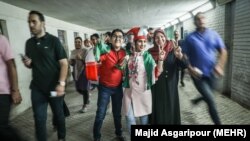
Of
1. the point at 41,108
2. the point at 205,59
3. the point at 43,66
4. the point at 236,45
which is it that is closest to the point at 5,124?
the point at 41,108

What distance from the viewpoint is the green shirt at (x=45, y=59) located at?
2.84m

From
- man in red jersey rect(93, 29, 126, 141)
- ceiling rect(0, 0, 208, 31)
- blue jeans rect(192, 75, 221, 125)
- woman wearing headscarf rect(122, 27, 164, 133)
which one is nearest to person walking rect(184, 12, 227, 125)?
blue jeans rect(192, 75, 221, 125)

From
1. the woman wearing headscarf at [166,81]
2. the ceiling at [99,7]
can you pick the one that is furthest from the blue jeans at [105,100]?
the ceiling at [99,7]

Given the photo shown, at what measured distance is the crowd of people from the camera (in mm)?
2816

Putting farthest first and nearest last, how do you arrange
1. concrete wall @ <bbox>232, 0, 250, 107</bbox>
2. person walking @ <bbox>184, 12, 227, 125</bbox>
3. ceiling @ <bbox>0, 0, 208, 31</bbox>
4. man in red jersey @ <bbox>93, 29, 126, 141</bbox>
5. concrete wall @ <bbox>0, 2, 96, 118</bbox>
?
ceiling @ <bbox>0, 0, 208, 31</bbox>, concrete wall @ <bbox>0, 2, 96, 118</bbox>, concrete wall @ <bbox>232, 0, 250, 107</bbox>, person walking @ <bbox>184, 12, 227, 125</bbox>, man in red jersey @ <bbox>93, 29, 126, 141</bbox>

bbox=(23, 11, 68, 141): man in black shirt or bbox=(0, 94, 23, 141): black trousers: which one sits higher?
bbox=(23, 11, 68, 141): man in black shirt

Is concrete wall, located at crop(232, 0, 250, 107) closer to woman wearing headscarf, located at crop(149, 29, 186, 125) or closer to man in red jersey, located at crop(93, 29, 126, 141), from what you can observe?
woman wearing headscarf, located at crop(149, 29, 186, 125)

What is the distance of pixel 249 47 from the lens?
16.2 ft

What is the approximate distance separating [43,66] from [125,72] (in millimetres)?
1117

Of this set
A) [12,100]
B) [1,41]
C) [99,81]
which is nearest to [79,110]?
[99,81]

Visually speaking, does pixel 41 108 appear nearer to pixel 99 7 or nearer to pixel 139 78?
pixel 139 78

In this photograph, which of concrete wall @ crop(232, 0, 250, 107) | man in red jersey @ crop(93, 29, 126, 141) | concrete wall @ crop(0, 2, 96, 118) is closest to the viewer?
man in red jersey @ crop(93, 29, 126, 141)

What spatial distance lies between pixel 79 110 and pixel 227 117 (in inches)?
139

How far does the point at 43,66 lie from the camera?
2869mm
